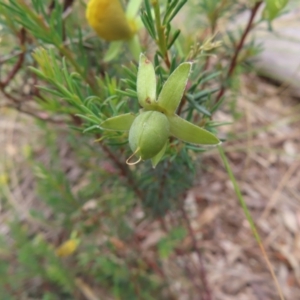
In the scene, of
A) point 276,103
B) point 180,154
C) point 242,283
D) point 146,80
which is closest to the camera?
point 146,80

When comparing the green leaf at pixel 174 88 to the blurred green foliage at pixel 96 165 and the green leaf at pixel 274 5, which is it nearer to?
the blurred green foliage at pixel 96 165

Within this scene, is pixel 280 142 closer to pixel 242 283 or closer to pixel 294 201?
pixel 294 201

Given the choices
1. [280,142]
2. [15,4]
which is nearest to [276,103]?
[280,142]

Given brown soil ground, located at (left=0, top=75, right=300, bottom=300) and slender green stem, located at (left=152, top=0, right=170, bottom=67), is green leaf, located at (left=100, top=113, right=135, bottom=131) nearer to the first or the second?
slender green stem, located at (left=152, top=0, right=170, bottom=67)

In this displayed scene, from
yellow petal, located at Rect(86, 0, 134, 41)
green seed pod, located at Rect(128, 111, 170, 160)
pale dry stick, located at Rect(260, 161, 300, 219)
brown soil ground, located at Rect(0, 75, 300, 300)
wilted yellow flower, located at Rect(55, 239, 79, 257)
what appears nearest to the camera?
green seed pod, located at Rect(128, 111, 170, 160)

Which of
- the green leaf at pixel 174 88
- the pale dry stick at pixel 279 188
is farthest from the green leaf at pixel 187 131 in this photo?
the pale dry stick at pixel 279 188

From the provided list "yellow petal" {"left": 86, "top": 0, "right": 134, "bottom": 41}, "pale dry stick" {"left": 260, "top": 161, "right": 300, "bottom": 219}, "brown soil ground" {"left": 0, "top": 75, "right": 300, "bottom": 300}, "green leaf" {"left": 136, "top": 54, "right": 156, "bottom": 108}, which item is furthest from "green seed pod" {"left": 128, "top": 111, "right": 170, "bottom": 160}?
"pale dry stick" {"left": 260, "top": 161, "right": 300, "bottom": 219}
